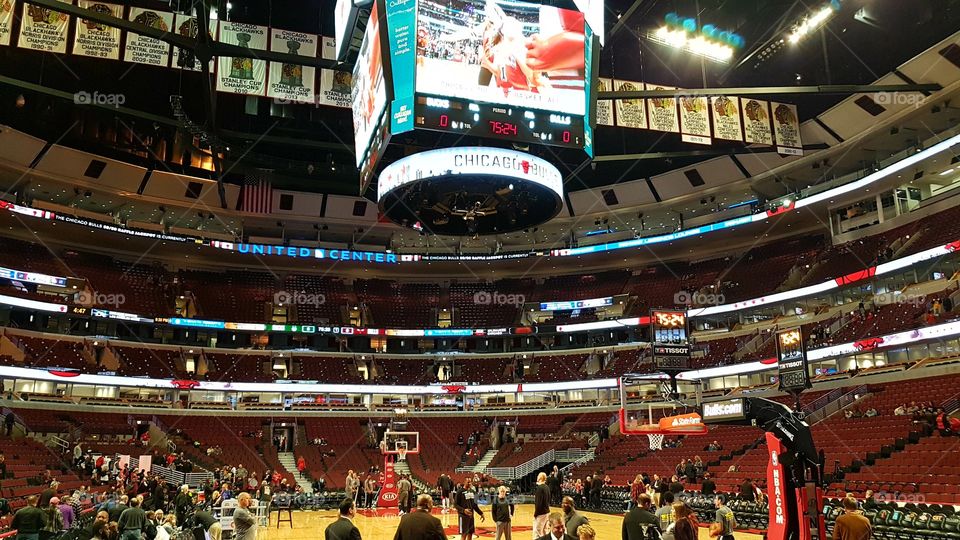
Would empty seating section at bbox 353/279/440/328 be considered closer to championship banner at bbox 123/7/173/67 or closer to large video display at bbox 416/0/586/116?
championship banner at bbox 123/7/173/67

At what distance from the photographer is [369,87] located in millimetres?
17109

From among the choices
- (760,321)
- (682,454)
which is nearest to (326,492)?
(682,454)

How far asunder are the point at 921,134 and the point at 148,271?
134 feet

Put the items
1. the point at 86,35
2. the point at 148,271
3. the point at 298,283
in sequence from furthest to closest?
1. the point at 298,283
2. the point at 148,271
3. the point at 86,35

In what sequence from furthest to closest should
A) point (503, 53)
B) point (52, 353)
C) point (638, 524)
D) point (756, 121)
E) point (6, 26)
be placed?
point (52, 353) → point (756, 121) → point (6, 26) → point (503, 53) → point (638, 524)

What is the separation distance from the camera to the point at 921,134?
100 feet

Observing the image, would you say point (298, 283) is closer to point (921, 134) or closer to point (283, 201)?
point (283, 201)

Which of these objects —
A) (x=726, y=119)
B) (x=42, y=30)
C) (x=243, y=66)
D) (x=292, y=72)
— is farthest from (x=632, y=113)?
(x=42, y=30)

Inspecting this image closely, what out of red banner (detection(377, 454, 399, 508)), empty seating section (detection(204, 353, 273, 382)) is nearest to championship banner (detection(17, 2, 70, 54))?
red banner (detection(377, 454, 399, 508))

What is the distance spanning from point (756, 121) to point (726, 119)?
1.72m

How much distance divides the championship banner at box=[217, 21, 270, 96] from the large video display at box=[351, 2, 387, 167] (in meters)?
3.33

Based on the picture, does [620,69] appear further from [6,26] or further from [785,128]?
[6,26]
